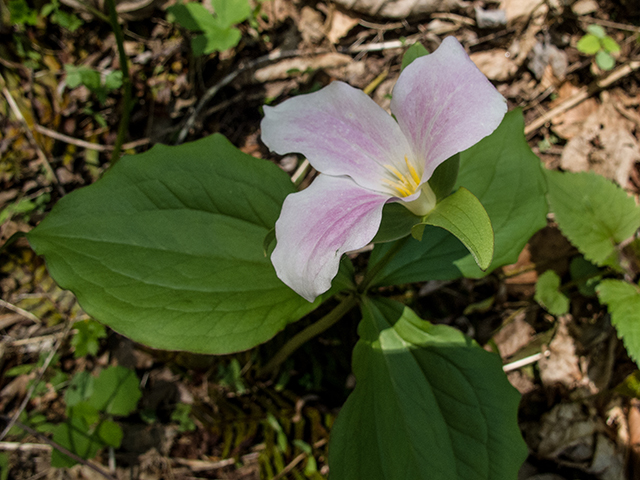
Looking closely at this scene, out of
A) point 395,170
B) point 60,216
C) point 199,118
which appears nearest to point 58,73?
point 199,118

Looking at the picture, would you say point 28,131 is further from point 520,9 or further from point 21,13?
point 520,9

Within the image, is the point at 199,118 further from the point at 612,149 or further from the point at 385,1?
the point at 612,149

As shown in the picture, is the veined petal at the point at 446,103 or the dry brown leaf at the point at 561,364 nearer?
the veined petal at the point at 446,103

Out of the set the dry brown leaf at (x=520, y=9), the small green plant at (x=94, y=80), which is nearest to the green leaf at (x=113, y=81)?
the small green plant at (x=94, y=80)

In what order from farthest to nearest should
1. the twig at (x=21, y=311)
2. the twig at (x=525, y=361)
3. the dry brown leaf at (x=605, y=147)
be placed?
1. the twig at (x=21, y=311)
2. the dry brown leaf at (x=605, y=147)
3. the twig at (x=525, y=361)

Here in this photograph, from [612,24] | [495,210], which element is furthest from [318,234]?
[612,24]

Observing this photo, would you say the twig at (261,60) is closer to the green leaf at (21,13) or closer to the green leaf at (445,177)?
the green leaf at (21,13)
